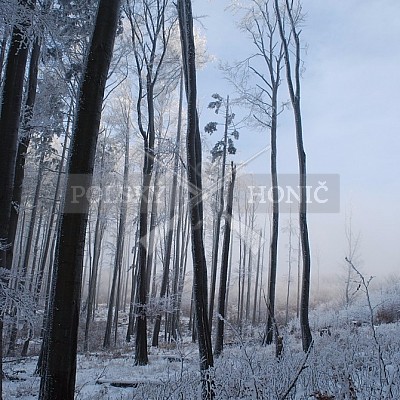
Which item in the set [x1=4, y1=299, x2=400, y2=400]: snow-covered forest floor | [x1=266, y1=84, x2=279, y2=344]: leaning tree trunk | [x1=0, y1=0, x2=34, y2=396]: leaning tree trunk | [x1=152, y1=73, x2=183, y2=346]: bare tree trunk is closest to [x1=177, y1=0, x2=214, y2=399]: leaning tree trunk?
[x1=4, y1=299, x2=400, y2=400]: snow-covered forest floor

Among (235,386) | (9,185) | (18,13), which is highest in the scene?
(18,13)

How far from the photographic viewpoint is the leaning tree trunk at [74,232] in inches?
120

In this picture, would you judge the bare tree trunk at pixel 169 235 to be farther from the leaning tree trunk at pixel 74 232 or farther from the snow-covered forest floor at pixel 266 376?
the leaning tree trunk at pixel 74 232

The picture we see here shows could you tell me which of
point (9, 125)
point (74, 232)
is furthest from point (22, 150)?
point (74, 232)

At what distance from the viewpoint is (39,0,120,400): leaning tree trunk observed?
3059mm

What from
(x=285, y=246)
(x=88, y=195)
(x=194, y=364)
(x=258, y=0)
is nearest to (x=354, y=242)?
(x=285, y=246)

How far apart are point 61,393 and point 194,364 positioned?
5.95 metres

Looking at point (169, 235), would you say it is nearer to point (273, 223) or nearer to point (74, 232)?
point (273, 223)

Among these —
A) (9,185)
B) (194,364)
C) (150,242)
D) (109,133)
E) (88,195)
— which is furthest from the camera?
(109,133)

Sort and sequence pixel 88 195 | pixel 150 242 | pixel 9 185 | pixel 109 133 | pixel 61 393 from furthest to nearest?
pixel 109 133
pixel 150 242
pixel 9 185
pixel 88 195
pixel 61 393

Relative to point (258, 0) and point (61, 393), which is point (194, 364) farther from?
point (258, 0)

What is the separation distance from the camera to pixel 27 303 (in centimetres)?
384

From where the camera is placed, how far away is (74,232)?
327 cm

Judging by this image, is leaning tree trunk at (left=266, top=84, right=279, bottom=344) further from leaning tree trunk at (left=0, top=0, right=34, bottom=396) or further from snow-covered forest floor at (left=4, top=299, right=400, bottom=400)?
leaning tree trunk at (left=0, top=0, right=34, bottom=396)
